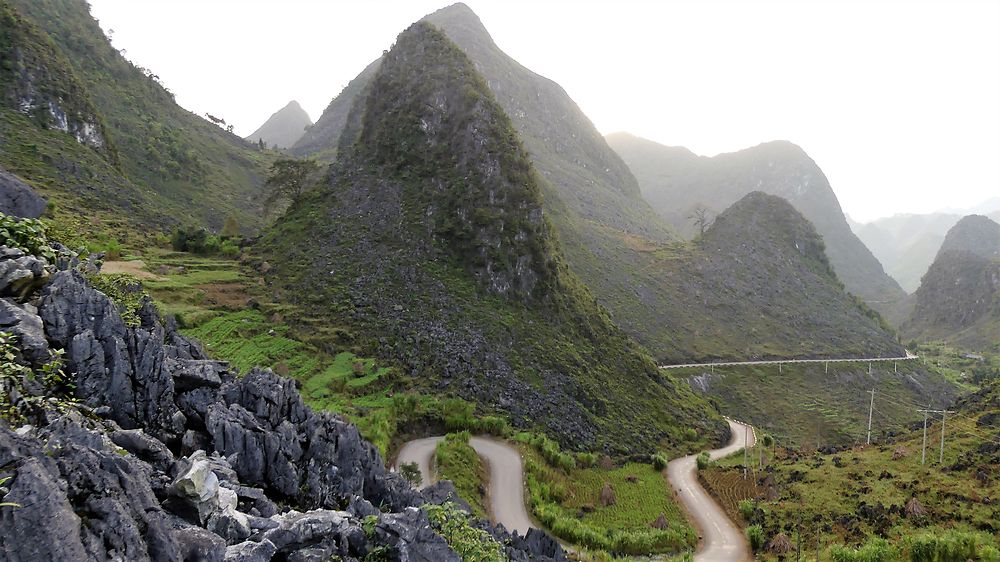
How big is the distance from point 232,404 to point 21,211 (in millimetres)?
10009

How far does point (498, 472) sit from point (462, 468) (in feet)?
10.9

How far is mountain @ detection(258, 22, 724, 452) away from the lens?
143ft

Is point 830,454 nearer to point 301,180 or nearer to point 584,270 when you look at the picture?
Result: point 584,270

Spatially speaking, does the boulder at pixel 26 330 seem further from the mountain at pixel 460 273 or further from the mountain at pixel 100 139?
the mountain at pixel 100 139

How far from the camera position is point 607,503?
3419 cm

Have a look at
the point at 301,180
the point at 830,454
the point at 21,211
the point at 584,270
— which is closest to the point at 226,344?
the point at 21,211

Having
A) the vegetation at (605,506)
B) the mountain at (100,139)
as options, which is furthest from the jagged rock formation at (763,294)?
the mountain at (100,139)

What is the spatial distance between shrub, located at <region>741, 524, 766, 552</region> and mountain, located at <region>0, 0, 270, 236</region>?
52.8 meters

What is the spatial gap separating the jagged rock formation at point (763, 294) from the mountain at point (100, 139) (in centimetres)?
8582

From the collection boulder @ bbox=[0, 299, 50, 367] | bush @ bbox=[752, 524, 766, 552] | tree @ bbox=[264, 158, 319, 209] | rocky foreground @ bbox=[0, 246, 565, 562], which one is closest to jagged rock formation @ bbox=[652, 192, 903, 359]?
bush @ bbox=[752, 524, 766, 552]

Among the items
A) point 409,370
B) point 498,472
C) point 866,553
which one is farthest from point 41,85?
point 866,553

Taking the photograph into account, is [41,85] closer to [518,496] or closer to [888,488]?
[518,496]

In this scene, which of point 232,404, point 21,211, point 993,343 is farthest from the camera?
point 993,343

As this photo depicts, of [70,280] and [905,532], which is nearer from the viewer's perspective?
[70,280]
